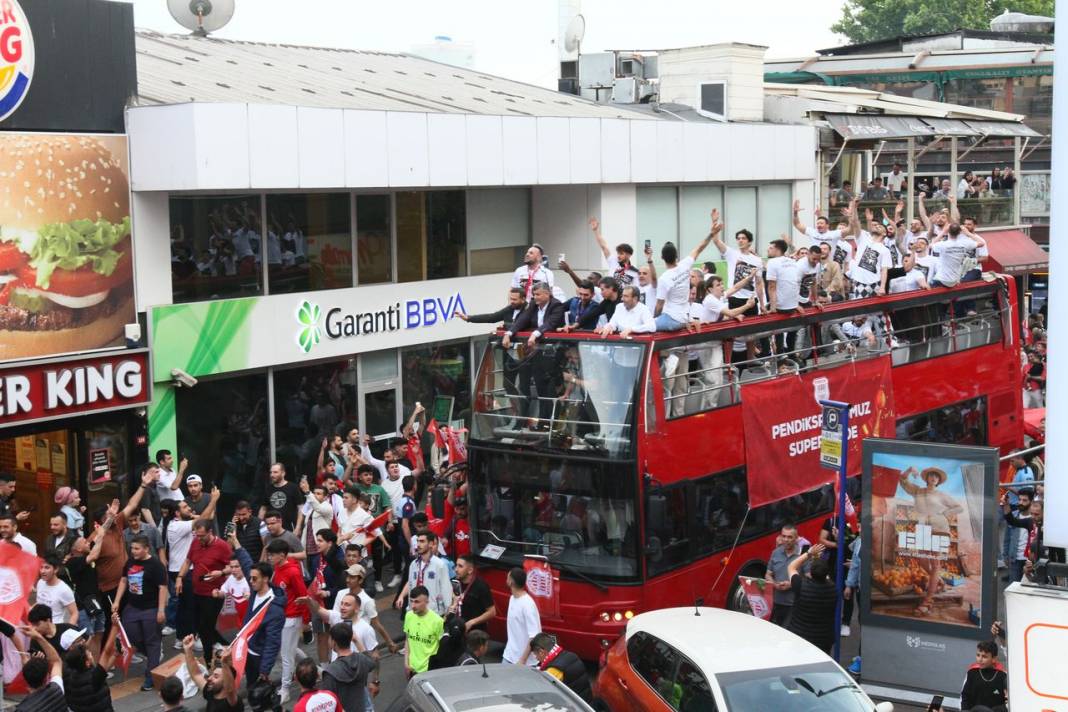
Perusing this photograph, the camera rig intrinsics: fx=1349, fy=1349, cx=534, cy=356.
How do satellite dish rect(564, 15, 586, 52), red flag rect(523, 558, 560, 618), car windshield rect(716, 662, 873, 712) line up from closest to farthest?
1. car windshield rect(716, 662, 873, 712)
2. red flag rect(523, 558, 560, 618)
3. satellite dish rect(564, 15, 586, 52)

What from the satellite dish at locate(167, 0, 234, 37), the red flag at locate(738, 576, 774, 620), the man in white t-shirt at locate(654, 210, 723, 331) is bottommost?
the red flag at locate(738, 576, 774, 620)

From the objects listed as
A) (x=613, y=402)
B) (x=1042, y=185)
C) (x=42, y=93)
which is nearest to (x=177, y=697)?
(x=613, y=402)

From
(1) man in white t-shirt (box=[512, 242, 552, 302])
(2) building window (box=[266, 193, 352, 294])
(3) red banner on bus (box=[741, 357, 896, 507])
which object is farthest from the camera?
(2) building window (box=[266, 193, 352, 294])

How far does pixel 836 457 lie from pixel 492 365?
368 cm

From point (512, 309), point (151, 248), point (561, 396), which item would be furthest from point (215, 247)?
point (561, 396)

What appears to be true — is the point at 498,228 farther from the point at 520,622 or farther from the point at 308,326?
the point at 520,622

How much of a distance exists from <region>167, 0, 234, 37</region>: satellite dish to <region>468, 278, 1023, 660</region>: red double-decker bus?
40.7 ft

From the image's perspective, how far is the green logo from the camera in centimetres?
2023

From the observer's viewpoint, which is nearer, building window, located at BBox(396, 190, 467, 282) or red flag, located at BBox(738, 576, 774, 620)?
red flag, located at BBox(738, 576, 774, 620)

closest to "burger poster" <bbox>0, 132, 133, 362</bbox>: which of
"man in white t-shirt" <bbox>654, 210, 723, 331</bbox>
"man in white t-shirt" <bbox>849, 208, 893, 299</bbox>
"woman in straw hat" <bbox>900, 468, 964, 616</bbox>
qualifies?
"man in white t-shirt" <bbox>654, 210, 723, 331</bbox>

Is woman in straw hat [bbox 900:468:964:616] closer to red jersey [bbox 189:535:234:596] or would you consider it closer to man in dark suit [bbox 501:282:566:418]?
man in dark suit [bbox 501:282:566:418]

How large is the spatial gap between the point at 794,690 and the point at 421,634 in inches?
139

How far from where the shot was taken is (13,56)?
15812mm

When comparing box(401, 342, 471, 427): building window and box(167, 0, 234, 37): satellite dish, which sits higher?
box(167, 0, 234, 37): satellite dish
